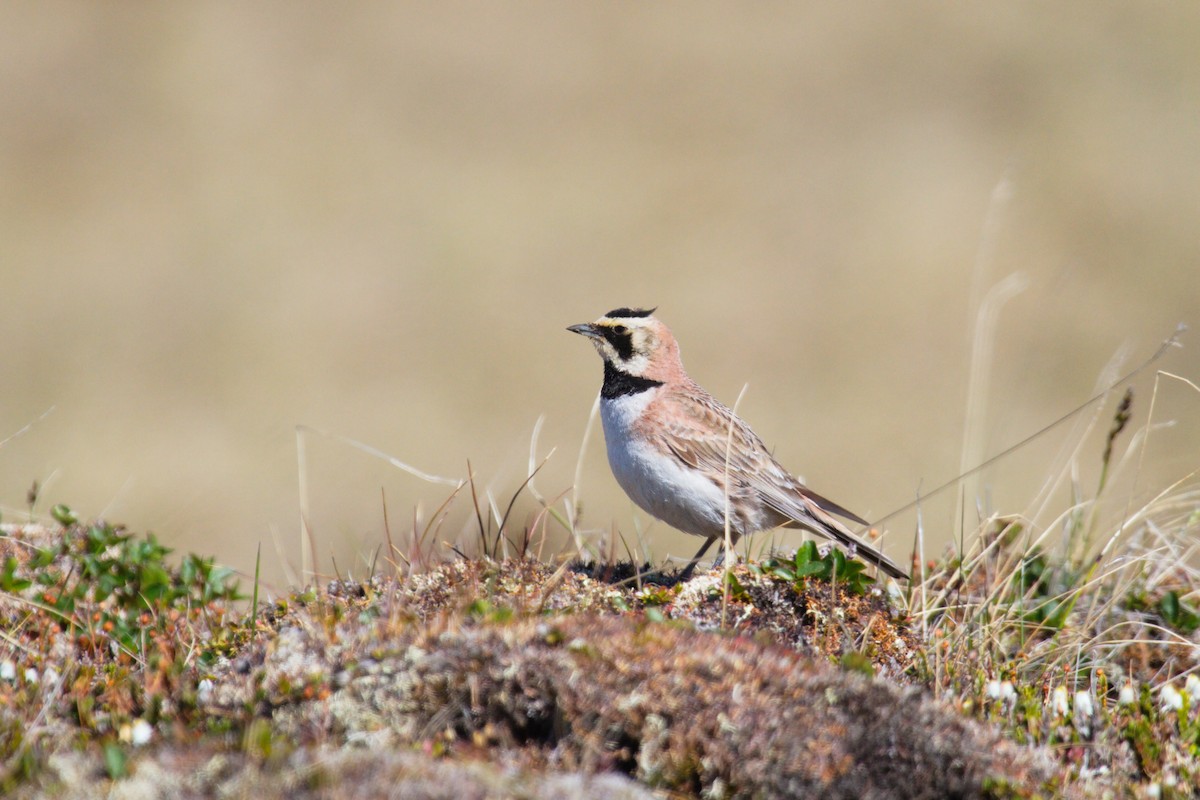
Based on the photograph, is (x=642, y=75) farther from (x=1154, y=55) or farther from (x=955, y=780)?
(x=955, y=780)

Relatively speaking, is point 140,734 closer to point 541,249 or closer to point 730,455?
point 730,455

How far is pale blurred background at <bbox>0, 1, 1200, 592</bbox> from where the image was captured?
728 inches

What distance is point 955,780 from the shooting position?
13.2 ft

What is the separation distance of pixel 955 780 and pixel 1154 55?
26.9 m

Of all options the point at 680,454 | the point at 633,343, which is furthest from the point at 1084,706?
the point at 633,343

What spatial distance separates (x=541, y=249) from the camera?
23.5m

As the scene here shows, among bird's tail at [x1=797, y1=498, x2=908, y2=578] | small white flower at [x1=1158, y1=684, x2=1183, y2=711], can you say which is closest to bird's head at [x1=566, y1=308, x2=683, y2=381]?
bird's tail at [x1=797, y1=498, x2=908, y2=578]

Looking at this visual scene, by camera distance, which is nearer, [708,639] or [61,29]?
[708,639]

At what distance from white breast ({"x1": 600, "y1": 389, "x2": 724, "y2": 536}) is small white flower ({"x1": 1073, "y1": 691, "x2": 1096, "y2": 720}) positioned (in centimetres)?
244

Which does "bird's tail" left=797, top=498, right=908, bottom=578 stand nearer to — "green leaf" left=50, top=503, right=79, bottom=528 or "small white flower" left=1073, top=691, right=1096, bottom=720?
"small white flower" left=1073, top=691, right=1096, bottom=720

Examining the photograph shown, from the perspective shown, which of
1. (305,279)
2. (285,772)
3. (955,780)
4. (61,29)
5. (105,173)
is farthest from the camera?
(61,29)

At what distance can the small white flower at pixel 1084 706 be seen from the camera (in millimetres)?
5012

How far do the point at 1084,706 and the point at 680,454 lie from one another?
2.86m

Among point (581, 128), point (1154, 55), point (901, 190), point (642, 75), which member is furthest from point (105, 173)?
point (1154, 55)
